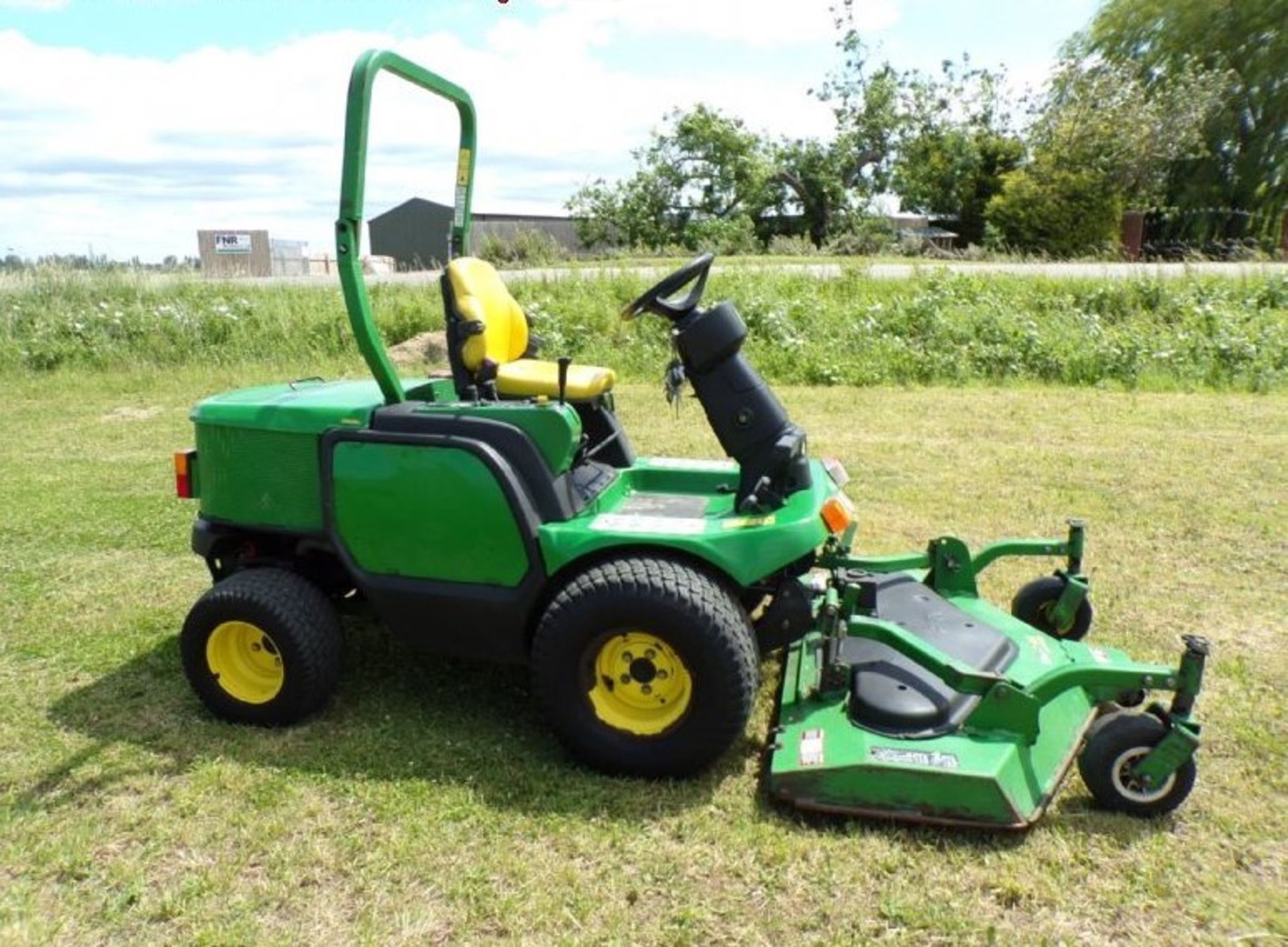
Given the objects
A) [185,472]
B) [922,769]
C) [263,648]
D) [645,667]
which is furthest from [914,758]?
[185,472]

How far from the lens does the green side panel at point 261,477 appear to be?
3.22 metres

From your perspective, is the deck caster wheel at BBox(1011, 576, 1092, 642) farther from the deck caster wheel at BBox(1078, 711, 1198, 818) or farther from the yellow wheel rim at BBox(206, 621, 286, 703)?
the yellow wheel rim at BBox(206, 621, 286, 703)

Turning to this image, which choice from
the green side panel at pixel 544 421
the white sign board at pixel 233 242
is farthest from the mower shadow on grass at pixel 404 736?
the white sign board at pixel 233 242

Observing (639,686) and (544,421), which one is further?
(544,421)

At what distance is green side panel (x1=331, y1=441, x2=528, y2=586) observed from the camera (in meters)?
2.99

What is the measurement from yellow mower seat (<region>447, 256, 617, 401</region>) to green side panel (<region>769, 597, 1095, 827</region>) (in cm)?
131

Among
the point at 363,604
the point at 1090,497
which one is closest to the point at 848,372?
the point at 1090,497

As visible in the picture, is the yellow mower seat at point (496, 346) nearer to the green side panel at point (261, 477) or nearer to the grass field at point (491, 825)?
the green side panel at point (261, 477)

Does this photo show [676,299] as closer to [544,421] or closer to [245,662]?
[544,421]

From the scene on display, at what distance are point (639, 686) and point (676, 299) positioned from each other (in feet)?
3.95

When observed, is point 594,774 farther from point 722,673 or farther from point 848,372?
point 848,372

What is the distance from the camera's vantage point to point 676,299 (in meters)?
3.28

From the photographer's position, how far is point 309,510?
3.23 m

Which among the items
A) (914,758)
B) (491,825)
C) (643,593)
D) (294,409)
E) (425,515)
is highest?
(294,409)
